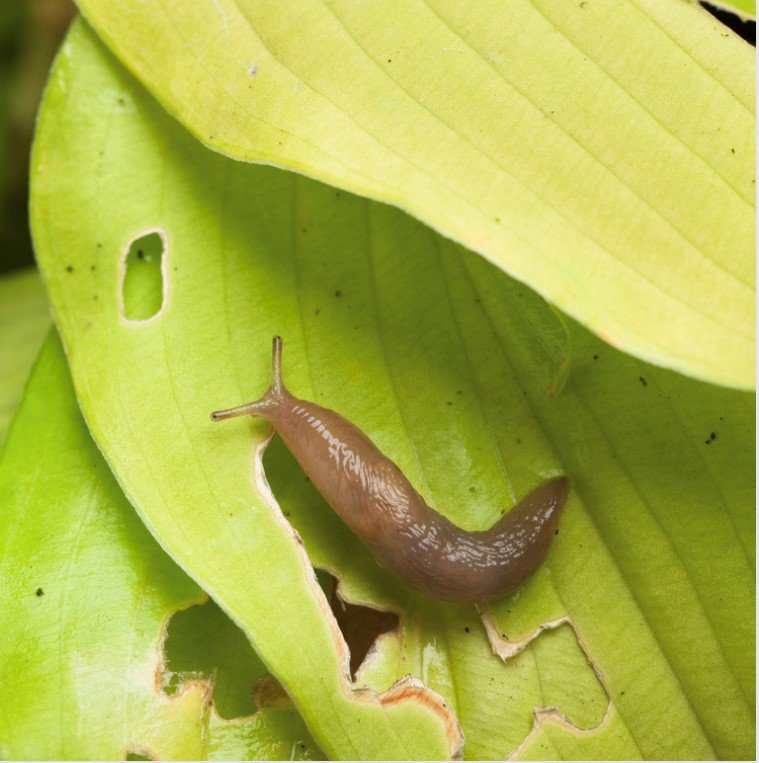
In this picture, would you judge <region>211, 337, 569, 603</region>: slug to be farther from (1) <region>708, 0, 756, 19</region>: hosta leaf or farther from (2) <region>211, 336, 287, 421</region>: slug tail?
(1) <region>708, 0, 756, 19</region>: hosta leaf

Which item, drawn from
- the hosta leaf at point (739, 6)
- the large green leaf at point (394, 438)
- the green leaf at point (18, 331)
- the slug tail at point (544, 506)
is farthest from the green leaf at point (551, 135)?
the green leaf at point (18, 331)

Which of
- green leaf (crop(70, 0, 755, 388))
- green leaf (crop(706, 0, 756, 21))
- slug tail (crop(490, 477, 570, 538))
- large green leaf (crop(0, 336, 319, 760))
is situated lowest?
large green leaf (crop(0, 336, 319, 760))

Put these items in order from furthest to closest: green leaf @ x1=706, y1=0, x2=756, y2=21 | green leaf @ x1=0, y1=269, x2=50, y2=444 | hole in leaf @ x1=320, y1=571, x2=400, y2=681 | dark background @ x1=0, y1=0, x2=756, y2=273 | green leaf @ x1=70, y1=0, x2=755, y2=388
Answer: dark background @ x1=0, y1=0, x2=756, y2=273 → green leaf @ x1=0, y1=269, x2=50, y2=444 → hole in leaf @ x1=320, y1=571, x2=400, y2=681 → green leaf @ x1=706, y1=0, x2=756, y2=21 → green leaf @ x1=70, y1=0, x2=755, y2=388

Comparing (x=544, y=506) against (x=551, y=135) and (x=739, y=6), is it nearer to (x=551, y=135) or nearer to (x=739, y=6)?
(x=551, y=135)

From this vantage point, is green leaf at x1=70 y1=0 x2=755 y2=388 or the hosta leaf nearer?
green leaf at x1=70 y1=0 x2=755 y2=388

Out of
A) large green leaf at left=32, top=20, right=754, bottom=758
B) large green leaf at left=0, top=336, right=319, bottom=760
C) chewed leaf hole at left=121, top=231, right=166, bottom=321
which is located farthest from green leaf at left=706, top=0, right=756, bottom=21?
large green leaf at left=0, top=336, right=319, bottom=760

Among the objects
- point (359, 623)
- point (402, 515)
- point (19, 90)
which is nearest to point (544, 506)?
point (402, 515)

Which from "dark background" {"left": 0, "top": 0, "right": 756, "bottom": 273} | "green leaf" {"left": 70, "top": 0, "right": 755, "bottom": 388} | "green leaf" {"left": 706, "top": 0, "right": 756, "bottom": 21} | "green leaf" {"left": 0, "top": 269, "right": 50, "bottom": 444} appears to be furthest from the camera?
"dark background" {"left": 0, "top": 0, "right": 756, "bottom": 273}
